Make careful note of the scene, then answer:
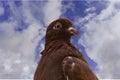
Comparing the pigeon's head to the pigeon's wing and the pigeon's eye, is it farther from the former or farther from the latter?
the pigeon's wing

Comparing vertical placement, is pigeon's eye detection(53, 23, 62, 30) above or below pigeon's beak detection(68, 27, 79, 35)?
above

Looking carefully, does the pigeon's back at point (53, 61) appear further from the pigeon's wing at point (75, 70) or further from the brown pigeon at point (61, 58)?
the pigeon's wing at point (75, 70)

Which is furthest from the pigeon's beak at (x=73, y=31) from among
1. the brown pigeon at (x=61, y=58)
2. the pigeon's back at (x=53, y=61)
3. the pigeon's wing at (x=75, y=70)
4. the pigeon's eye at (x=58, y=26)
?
the pigeon's wing at (x=75, y=70)

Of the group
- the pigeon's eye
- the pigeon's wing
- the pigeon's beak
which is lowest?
the pigeon's wing

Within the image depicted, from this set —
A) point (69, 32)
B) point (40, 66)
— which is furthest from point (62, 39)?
point (40, 66)

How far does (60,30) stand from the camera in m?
9.67

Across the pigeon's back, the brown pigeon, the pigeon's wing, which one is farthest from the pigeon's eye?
the pigeon's wing

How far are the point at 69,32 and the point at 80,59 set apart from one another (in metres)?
0.87

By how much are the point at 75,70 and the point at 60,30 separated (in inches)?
53.3

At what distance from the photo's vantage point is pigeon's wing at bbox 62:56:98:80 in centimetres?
867

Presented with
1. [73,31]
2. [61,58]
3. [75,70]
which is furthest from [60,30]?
[75,70]

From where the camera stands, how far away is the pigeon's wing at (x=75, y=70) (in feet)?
28.5

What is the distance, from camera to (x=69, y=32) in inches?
380

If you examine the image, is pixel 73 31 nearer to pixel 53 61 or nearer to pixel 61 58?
pixel 61 58
